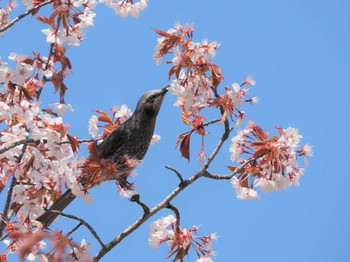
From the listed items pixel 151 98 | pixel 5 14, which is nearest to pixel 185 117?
pixel 151 98

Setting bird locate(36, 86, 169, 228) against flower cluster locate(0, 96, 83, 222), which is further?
bird locate(36, 86, 169, 228)

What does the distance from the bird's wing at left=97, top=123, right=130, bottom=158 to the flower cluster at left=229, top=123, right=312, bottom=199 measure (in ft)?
3.93

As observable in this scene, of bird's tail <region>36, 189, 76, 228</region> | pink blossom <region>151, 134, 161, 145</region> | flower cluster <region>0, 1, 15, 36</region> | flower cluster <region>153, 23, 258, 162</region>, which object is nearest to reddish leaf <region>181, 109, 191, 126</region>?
flower cluster <region>153, 23, 258, 162</region>

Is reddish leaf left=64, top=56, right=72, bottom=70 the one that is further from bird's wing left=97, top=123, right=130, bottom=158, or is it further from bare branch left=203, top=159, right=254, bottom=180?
bare branch left=203, top=159, right=254, bottom=180

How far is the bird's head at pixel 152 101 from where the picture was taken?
223 inches

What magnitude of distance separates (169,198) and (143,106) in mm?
1483

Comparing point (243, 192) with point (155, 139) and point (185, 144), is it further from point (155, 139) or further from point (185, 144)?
point (155, 139)

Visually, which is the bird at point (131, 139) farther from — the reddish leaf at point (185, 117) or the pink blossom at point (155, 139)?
the reddish leaf at point (185, 117)

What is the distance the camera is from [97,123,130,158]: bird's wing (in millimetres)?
5322

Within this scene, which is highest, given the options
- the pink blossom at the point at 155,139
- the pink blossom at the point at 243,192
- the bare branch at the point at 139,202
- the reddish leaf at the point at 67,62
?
the reddish leaf at the point at 67,62

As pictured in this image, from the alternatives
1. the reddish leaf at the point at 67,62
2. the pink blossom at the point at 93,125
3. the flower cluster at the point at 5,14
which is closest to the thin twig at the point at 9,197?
the pink blossom at the point at 93,125

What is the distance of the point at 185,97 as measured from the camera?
14.7 feet

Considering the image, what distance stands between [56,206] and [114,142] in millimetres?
760

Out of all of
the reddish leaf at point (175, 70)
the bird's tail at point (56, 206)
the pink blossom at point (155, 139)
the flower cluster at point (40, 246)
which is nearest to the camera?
the flower cluster at point (40, 246)
